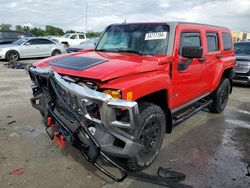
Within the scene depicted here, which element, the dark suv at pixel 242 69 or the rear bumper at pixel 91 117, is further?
the dark suv at pixel 242 69

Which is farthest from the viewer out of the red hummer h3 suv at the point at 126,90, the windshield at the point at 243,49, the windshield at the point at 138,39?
the windshield at the point at 243,49

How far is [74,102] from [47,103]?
70 centimetres

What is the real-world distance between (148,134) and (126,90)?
815mm

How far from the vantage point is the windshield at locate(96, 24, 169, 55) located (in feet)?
12.7

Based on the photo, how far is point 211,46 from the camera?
518 centimetres

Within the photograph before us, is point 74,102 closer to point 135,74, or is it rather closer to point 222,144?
point 135,74

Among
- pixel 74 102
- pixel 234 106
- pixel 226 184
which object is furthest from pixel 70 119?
pixel 234 106

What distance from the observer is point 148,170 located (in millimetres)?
3424

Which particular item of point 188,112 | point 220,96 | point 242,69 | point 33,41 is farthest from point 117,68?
point 33,41

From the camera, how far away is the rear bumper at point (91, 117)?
256 cm

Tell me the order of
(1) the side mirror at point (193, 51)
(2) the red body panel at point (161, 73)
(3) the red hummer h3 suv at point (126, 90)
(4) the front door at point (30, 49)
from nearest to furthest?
(3) the red hummer h3 suv at point (126, 90) → (2) the red body panel at point (161, 73) → (1) the side mirror at point (193, 51) → (4) the front door at point (30, 49)

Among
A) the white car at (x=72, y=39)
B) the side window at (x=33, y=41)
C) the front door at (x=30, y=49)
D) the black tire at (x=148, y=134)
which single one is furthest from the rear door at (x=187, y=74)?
the white car at (x=72, y=39)

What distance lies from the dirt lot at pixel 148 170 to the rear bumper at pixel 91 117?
2.02 feet

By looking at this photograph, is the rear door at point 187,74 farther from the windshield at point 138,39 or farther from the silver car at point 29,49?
the silver car at point 29,49
